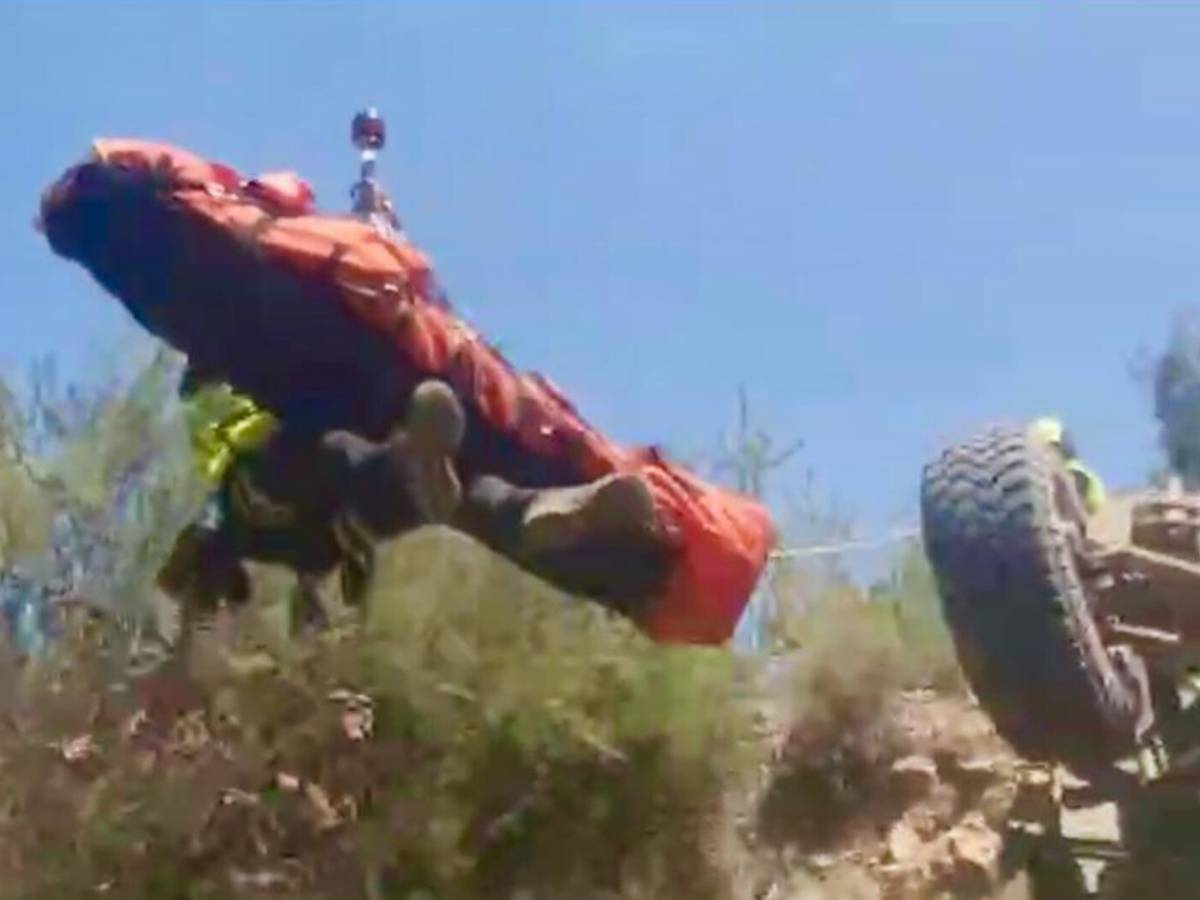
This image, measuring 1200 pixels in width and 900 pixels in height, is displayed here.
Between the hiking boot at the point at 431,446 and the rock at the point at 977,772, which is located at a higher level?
the hiking boot at the point at 431,446

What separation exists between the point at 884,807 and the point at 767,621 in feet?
6.07

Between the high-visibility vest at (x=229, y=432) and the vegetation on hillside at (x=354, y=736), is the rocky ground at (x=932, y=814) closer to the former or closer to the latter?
the vegetation on hillside at (x=354, y=736)

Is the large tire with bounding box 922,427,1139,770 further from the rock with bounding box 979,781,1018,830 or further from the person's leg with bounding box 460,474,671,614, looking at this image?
the rock with bounding box 979,781,1018,830

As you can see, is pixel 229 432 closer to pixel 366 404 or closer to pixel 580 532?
pixel 366 404

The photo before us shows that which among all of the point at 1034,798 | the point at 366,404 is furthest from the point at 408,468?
the point at 1034,798

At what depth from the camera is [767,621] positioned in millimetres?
11555

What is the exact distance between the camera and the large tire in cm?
632

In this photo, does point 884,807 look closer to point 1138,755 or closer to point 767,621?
point 767,621

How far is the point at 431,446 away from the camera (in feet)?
20.9

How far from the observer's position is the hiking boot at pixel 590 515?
20.9ft

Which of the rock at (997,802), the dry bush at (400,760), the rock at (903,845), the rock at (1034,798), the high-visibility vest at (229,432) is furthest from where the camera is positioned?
the rock at (997,802)

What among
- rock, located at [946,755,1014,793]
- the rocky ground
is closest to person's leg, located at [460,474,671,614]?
the rocky ground

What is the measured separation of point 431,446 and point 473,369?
18.7 inches

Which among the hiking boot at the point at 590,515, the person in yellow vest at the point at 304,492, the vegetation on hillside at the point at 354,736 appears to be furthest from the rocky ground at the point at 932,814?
the person in yellow vest at the point at 304,492
